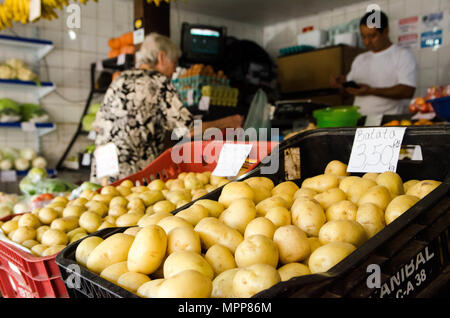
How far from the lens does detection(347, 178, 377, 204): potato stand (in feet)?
3.54

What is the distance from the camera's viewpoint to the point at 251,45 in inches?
253

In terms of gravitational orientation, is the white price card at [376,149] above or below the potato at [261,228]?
above

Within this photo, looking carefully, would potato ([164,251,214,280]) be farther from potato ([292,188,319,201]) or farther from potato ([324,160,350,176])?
potato ([324,160,350,176])

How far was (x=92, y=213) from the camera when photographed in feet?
4.62

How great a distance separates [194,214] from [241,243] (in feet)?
0.83

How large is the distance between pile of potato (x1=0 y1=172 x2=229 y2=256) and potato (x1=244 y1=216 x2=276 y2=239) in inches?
18.9

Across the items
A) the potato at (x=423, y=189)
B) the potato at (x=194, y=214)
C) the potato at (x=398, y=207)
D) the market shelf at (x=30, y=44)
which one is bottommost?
the potato at (x=194, y=214)

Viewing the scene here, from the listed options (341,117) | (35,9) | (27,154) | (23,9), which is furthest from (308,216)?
(27,154)

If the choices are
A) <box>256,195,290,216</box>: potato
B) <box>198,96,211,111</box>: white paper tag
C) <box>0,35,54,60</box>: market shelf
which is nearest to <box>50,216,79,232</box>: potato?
<box>256,195,290,216</box>: potato

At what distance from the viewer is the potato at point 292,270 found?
0.75 metres

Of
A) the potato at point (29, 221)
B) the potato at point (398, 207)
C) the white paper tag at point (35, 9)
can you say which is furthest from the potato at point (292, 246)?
the white paper tag at point (35, 9)

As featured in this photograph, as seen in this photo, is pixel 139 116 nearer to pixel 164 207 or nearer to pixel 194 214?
pixel 164 207

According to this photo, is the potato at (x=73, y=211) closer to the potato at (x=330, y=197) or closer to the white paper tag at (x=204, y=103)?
the potato at (x=330, y=197)

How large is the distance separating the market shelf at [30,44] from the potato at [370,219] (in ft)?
16.3
